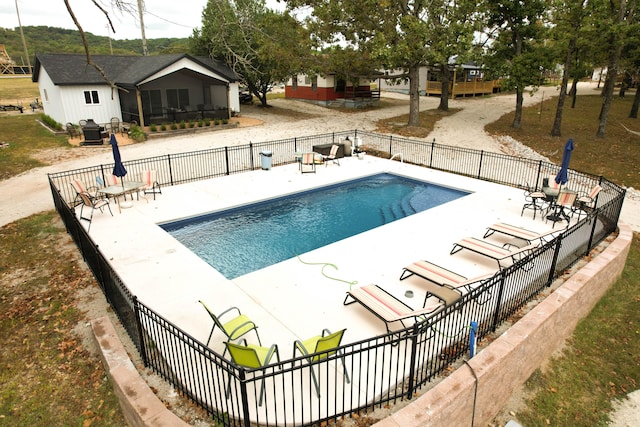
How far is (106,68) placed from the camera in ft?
96.5

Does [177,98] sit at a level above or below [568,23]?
below

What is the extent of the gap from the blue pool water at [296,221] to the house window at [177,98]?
20236mm

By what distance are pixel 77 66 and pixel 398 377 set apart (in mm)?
30251

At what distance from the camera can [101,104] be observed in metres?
27.0

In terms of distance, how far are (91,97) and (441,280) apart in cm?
2692

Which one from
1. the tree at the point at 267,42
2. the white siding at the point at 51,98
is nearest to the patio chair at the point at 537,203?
the tree at the point at 267,42

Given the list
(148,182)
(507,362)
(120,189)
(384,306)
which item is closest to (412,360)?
(384,306)

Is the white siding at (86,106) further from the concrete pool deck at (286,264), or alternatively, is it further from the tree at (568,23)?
the tree at (568,23)

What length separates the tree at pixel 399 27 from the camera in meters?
23.2

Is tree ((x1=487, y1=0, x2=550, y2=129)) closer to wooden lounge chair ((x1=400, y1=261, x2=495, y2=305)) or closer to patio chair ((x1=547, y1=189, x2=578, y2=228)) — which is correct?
patio chair ((x1=547, y1=189, x2=578, y2=228))

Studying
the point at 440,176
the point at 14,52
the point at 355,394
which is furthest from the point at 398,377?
the point at 14,52

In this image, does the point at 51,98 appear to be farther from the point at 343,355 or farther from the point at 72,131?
the point at 343,355

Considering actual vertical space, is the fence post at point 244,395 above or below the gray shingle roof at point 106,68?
below

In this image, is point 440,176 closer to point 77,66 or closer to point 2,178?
point 2,178
